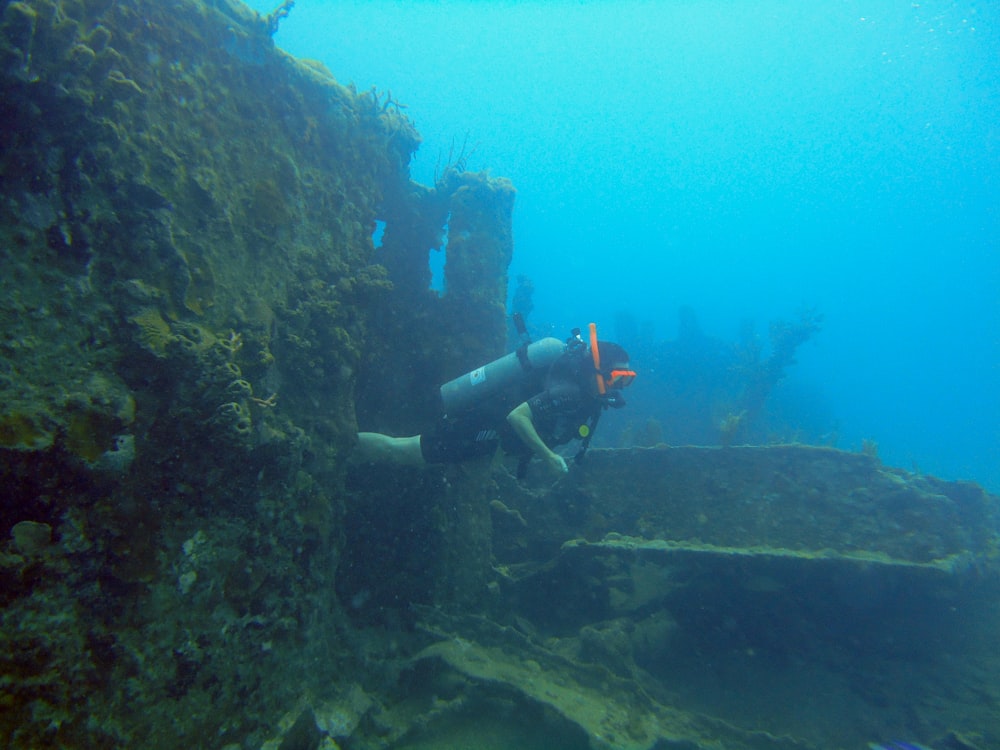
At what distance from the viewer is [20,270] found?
6.81 feet

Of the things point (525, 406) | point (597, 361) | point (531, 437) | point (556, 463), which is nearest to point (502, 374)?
point (525, 406)

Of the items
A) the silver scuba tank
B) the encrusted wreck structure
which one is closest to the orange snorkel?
the silver scuba tank

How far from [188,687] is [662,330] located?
83330 millimetres

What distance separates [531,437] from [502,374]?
855 millimetres

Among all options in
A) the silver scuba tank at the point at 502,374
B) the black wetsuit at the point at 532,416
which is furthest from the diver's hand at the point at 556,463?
the silver scuba tank at the point at 502,374

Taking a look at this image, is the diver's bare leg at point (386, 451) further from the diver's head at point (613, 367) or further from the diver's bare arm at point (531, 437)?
the diver's head at point (613, 367)

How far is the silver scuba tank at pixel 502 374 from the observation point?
4.94m

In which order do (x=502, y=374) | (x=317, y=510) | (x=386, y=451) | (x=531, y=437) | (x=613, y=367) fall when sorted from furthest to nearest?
(x=502, y=374)
(x=613, y=367)
(x=386, y=451)
(x=531, y=437)
(x=317, y=510)

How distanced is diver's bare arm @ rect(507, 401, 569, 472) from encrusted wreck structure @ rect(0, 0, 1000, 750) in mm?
1243

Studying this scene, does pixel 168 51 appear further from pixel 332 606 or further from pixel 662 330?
pixel 662 330

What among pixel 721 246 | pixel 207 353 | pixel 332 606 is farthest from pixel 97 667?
pixel 721 246

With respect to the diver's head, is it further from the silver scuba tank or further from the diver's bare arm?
the diver's bare arm

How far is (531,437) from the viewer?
4465 mm

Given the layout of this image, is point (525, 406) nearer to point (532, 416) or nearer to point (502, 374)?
point (532, 416)
